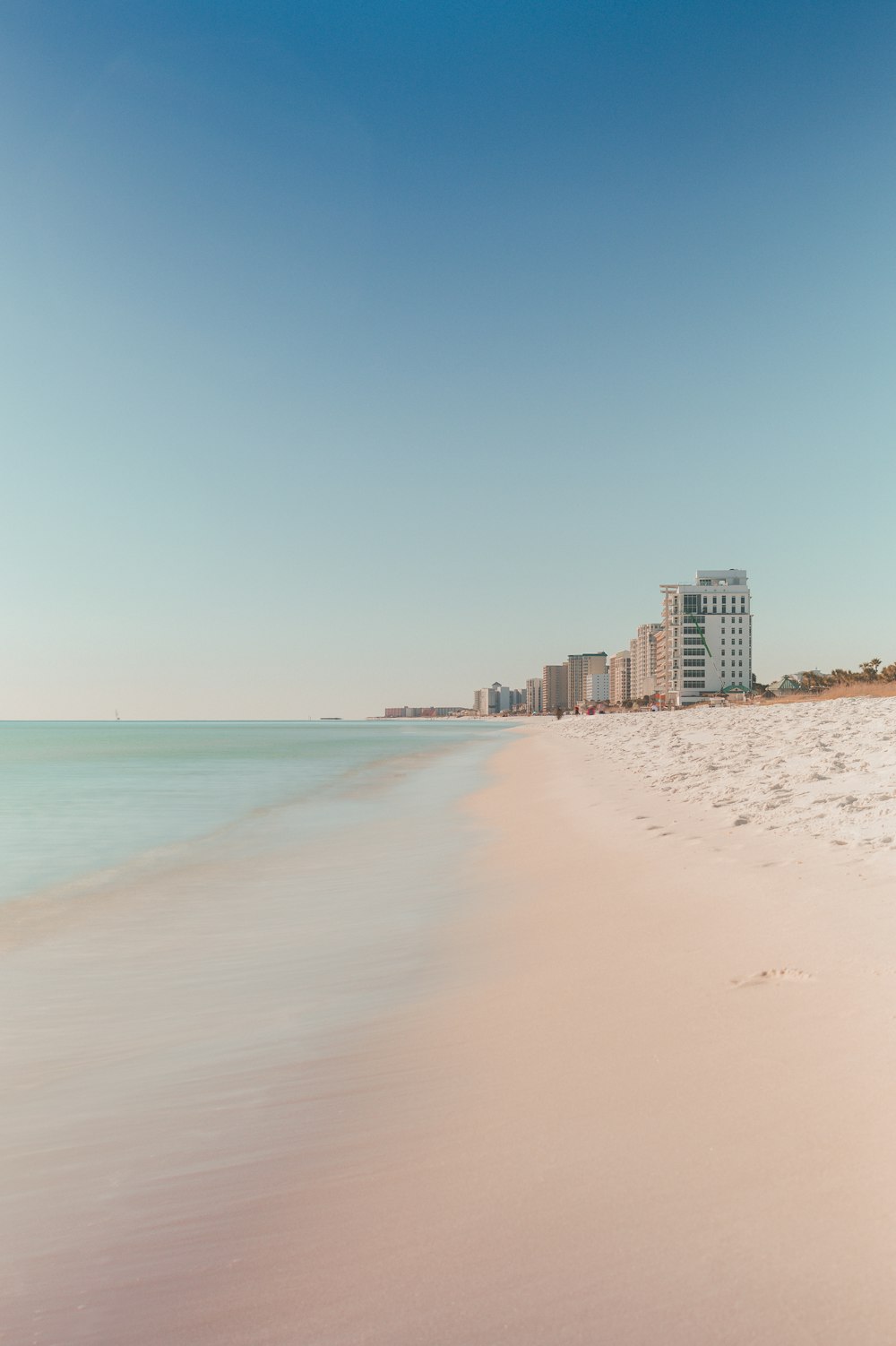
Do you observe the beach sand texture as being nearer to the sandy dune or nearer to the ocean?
the ocean

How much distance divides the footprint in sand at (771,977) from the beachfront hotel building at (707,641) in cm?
14277

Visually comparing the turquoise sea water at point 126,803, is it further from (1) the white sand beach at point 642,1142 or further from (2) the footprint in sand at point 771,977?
(2) the footprint in sand at point 771,977

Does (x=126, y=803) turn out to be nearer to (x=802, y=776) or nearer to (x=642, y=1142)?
(x=802, y=776)

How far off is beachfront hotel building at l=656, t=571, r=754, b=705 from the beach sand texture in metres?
143

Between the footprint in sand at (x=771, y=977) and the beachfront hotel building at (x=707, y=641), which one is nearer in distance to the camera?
the footprint in sand at (x=771, y=977)

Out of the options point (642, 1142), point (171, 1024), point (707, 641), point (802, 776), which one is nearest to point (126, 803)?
point (802, 776)

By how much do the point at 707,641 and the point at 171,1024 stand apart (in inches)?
5912

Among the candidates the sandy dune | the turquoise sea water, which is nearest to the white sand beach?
the sandy dune

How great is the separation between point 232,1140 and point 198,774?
93.3 feet

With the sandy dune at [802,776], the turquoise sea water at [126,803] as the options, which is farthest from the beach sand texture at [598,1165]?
the turquoise sea water at [126,803]

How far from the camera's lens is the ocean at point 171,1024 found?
102 inches

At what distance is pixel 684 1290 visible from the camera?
6.82 feet

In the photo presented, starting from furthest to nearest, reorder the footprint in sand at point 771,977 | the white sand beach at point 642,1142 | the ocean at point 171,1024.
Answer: the footprint in sand at point 771,977 → the ocean at point 171,1024 → the white sand beach at point 642,1142

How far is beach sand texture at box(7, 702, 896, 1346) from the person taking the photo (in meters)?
2.07
